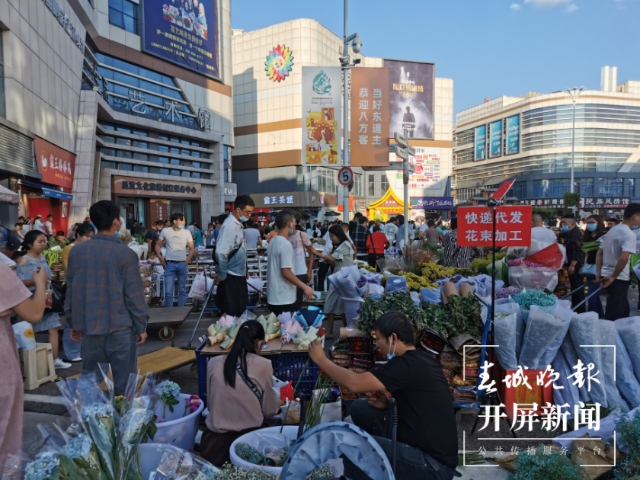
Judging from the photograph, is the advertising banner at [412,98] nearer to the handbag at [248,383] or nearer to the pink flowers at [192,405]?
the pink flowers at [192,405]

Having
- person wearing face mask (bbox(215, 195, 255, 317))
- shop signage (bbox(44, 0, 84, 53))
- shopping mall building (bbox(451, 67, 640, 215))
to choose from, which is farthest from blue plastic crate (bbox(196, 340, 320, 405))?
shopping mall building (bbox(451, 67, 640, 215))

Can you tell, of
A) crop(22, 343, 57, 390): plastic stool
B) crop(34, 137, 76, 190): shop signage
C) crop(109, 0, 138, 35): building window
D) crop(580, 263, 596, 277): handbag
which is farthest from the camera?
crop(109, 0, 138, 35): building window

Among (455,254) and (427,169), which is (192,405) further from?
(427,169)

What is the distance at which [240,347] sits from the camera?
3.16 m

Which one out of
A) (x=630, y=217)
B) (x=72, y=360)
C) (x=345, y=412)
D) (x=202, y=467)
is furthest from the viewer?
(x=72, y=360)

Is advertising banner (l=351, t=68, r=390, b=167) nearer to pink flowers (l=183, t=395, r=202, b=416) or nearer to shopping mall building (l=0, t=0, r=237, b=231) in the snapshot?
pink flowers (l=183, t=395, r=202, b=416)

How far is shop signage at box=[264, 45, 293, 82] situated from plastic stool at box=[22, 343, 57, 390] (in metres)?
44.0

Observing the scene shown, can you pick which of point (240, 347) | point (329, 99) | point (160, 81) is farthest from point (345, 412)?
point (160, 81)

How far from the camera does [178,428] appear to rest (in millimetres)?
3139

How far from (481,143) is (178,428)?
91.0m

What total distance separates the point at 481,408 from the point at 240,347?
2.34 metres

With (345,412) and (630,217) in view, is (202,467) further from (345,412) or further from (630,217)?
(630,217)

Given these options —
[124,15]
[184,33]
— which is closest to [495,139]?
[184,33]

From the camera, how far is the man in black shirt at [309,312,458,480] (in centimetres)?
250
